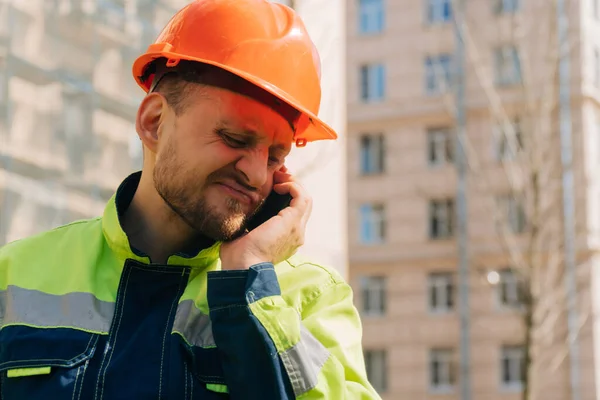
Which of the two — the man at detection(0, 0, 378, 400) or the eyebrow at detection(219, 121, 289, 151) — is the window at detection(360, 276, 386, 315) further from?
the eyebrow at detection(219, 121, 289, 151)

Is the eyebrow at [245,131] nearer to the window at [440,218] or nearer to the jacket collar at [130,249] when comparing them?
the jacket collar at [130,249]

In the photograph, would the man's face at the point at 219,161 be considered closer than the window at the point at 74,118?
Yes

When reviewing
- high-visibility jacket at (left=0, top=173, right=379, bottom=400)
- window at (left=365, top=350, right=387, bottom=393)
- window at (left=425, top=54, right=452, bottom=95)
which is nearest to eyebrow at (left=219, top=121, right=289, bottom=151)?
high-visibility jacket at (left=0, top=173, right=379, bottom=400)

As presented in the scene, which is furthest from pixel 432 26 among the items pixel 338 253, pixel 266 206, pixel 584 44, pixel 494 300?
pixel 266 206

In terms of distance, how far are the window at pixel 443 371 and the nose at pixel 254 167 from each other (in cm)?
2301

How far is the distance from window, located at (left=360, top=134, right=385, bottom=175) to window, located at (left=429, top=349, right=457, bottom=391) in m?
4.66

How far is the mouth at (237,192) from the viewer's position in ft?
6.12

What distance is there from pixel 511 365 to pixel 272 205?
22436mm

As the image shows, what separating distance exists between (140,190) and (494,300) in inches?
883

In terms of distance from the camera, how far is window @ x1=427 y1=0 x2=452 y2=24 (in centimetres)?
2494

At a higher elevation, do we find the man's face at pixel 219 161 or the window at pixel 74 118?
the window at pixel 74 118

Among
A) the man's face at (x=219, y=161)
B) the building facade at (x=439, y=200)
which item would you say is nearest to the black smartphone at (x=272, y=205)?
the man's face at (x=219, y=161)

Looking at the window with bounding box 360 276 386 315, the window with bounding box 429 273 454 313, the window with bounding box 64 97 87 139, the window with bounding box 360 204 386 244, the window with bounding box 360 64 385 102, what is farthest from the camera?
the window with bounding box 360 64 385 102

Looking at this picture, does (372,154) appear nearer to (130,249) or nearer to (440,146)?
(440,146)
